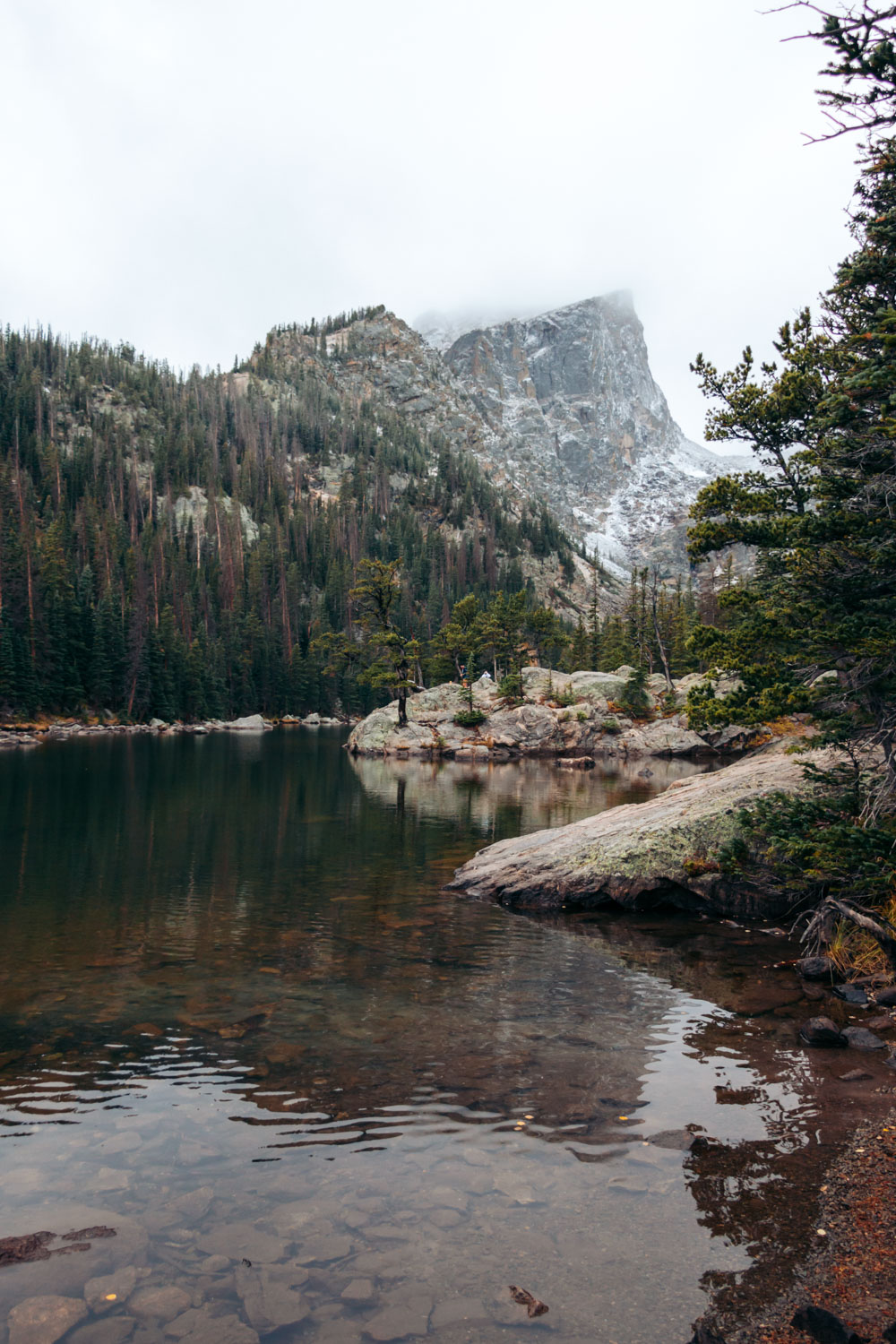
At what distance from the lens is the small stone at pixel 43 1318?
15.7 ft

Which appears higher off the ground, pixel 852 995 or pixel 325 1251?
pixel 325 1251

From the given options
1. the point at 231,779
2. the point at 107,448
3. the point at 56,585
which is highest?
the point at 107,448

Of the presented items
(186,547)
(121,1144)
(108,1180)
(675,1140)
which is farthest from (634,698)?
(186,547)

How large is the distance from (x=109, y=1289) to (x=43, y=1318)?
16.7 inches

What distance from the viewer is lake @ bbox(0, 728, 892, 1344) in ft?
17.1

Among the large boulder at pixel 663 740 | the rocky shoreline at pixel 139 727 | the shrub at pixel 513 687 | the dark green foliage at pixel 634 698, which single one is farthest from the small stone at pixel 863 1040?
the shrub at pixel 513 687

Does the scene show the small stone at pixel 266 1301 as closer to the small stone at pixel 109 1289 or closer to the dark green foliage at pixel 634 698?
the small stone at pixel 109 1289

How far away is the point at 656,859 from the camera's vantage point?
1595cm

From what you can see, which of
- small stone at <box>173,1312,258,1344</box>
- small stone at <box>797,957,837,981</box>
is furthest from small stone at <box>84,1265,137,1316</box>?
small stone at <box>797,957,837,981</box>

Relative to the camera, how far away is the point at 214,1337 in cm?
477

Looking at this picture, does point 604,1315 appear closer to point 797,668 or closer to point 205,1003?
point 205,1003

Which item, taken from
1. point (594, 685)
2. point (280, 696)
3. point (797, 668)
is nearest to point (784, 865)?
point (797, 668)

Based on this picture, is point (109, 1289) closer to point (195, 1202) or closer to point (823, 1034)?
point (195, 1202)

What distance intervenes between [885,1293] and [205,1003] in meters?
9.18
